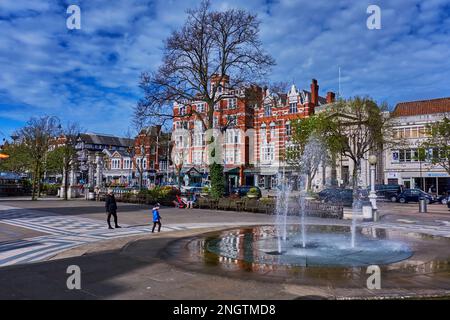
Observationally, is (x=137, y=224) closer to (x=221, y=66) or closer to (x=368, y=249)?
(x=368, y=249)

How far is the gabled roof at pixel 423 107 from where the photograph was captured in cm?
5142

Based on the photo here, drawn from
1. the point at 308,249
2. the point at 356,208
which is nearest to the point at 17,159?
the point at 356,208

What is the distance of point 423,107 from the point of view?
53719 millimetres

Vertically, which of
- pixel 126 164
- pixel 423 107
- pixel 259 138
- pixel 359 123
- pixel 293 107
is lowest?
pixel 126 164

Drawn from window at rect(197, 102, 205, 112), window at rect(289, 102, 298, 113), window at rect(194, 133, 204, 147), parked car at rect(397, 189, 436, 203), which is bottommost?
parked car at rect(397, 189, 436, 203)

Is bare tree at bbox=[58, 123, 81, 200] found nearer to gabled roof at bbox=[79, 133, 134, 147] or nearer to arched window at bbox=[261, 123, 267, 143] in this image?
arched window at bbox=[261, 123, 267, 143]

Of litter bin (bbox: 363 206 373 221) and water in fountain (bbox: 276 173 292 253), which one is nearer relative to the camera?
water in fountain (bbox: 276 173 292 253)

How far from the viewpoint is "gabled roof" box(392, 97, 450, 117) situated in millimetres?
51419

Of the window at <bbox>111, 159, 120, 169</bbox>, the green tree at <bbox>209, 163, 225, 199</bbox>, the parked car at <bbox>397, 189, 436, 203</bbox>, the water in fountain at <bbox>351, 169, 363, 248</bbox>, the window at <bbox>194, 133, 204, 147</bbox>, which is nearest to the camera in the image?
the water in fountain at <bbox>351, 169, 363, 248</bbox>

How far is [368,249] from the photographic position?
1112cm

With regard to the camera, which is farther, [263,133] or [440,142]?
[263,133]

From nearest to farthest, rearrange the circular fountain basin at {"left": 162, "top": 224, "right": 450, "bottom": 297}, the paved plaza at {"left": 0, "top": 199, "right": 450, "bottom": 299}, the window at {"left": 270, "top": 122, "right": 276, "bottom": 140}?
the paved plaza at {"left": 0, "top": 199, "right": 450, "bottom": 299}
the circular fountain basin at {"left": 162, "top": 224, "right": 450, "bottom": 297}
the window at {"left": 270, "top": 122, "right": 276, "bottom": 140}

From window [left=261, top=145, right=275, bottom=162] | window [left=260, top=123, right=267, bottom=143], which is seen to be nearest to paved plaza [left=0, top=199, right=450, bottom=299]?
window [left=261, top=145, right=275, bottom=162]

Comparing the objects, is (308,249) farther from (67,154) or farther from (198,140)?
(198,140)
